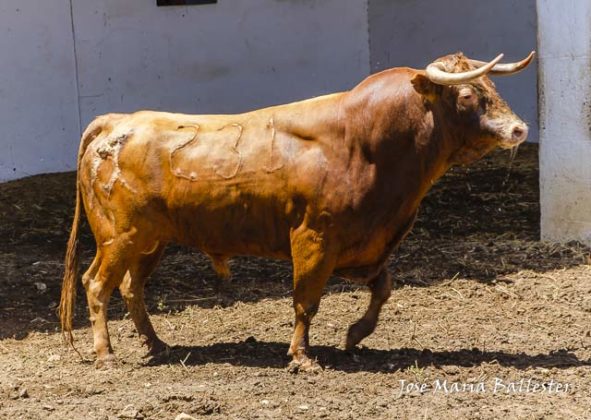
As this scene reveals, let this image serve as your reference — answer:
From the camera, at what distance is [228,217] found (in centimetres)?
712

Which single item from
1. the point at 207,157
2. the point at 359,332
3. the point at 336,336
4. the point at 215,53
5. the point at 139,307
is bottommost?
the point at 336,336

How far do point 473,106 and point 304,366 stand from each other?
1778 mm

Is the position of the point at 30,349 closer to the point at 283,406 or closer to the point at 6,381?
the point at 6,381

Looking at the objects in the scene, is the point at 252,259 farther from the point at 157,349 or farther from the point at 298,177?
the point at 298,177

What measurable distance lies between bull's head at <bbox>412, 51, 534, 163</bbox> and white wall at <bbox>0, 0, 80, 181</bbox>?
6164mm

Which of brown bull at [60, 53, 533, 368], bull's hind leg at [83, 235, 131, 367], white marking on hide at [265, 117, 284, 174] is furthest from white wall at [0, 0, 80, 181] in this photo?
white marking on hide at [265, 117, 284, 174]

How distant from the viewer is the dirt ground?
6.33 m

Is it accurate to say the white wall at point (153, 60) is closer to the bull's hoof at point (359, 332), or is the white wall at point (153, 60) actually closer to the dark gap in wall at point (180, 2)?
the dark gap in wall at point (180, 2)

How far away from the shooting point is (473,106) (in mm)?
6809

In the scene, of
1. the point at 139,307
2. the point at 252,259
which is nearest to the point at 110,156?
the point at 139,307

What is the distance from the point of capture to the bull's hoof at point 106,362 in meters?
7.17

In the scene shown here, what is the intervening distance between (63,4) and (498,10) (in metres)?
5.44
